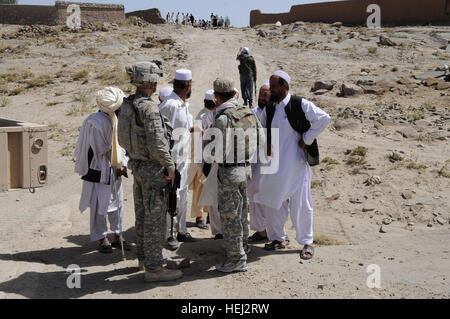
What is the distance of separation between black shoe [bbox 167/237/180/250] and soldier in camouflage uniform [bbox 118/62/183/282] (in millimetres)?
885

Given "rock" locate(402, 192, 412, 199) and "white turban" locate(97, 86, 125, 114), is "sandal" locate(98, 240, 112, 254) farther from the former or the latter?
"rock" locate(402, 192, 412, 199)

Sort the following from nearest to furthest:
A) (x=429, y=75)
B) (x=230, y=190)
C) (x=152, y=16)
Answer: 1. (x=230, y=190)
2. (x=429, y=75)
3. (x=152, y=16)

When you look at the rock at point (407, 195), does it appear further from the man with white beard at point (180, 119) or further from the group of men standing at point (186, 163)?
the man with white beard at point (180, 119)

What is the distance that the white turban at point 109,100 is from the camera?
5.02 metres

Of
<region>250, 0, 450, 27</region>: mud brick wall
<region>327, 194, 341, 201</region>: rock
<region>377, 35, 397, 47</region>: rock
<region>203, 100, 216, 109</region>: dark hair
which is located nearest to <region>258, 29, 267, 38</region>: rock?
<region>250, 0, 450, 27</region>: mud brick wall

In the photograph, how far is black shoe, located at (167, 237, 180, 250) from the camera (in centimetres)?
535

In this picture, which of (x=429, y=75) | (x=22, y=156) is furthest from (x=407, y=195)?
(x=429, y=75)

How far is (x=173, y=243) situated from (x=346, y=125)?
6.99m

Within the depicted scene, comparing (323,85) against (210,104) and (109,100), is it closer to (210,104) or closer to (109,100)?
(210,104)

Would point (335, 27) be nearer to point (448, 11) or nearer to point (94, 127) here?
point (448, 11)

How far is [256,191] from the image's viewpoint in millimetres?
5305

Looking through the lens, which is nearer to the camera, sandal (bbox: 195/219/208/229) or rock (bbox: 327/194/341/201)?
sandal (bbox: 195/219/208/229)
